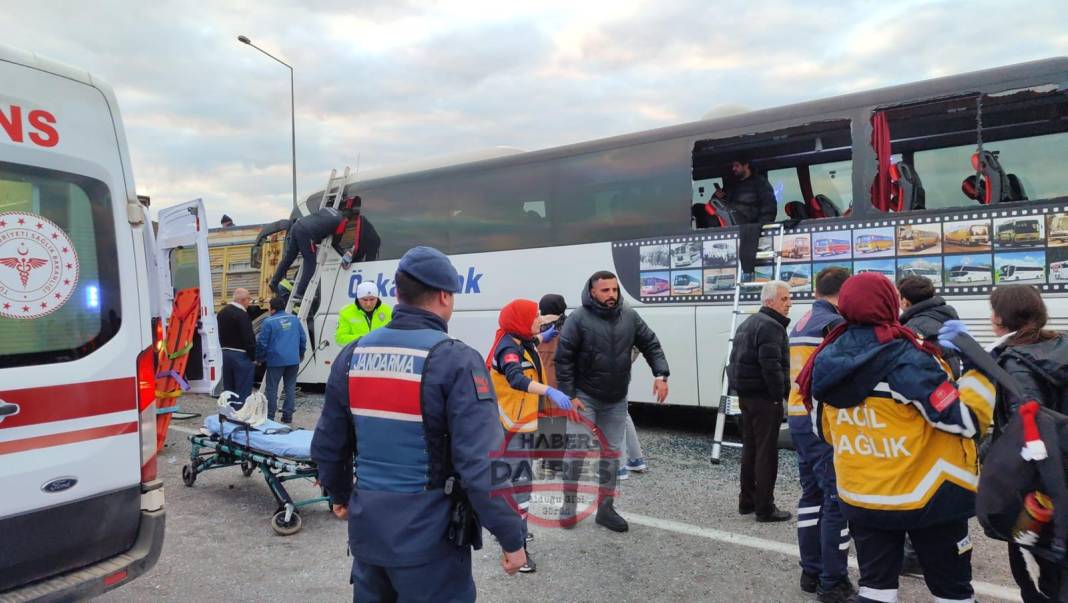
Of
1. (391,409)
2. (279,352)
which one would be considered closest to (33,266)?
(391,409)

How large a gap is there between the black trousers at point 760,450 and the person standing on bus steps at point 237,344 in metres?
5.91

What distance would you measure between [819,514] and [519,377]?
1876mm

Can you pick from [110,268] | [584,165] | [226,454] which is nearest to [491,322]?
[584,165]

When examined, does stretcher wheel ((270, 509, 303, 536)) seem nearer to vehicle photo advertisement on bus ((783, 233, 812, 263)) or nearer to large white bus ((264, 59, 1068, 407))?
large white bus ((264, 59, 1068, 407))

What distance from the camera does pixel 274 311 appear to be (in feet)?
29.8

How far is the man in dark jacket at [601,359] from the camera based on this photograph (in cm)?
495

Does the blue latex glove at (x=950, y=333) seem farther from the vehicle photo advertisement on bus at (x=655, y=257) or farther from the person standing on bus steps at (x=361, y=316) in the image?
the person standing on bus steps at (x=361, y=316)

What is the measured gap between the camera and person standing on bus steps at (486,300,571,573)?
4.33m

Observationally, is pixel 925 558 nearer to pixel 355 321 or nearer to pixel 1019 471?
pixel 1019 471

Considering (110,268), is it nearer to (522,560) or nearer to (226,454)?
(522,560)

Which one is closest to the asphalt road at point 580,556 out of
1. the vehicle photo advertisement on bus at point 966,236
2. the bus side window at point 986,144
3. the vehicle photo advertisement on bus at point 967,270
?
the vehicle photo advertisement on bus at point 967,270

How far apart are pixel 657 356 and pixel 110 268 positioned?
349 centimetres

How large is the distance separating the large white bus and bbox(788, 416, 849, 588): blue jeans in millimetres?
3353

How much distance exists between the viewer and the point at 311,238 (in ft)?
36.2
